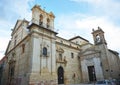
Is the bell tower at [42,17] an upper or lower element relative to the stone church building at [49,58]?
Answer: upper

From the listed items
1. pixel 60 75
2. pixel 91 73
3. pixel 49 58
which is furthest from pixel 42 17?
pixel 91 73

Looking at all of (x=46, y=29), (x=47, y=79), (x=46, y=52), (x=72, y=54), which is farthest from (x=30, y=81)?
(x=72, y=54)

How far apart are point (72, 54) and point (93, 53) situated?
177 inches

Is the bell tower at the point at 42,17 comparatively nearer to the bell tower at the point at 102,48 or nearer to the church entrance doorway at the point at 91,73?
the bell tower at the point at 102,48

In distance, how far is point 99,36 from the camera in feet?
79.5

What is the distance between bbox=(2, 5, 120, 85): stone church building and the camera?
617 inches

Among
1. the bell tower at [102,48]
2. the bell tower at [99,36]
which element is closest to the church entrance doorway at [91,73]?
the bell tower at [102,48]

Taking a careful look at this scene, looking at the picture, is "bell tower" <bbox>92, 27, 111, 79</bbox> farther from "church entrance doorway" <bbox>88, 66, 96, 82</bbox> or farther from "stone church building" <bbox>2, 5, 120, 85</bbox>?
"church entrance doorway" <bbox>88, 66, 96, 82</bbox>

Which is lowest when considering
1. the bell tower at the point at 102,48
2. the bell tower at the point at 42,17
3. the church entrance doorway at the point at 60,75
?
the church entrance doorway at the point at 60,75

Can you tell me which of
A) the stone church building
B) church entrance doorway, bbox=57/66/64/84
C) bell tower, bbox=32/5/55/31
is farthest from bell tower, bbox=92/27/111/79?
bell tower, bbox=32/5/55/31

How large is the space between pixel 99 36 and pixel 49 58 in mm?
12866

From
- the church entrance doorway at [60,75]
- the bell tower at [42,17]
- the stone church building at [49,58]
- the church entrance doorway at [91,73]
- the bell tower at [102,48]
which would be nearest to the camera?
the stone church building at [49,58]

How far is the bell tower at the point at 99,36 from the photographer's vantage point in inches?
924

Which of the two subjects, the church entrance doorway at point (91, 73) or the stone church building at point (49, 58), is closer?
the stone church building at point (49, 58)
